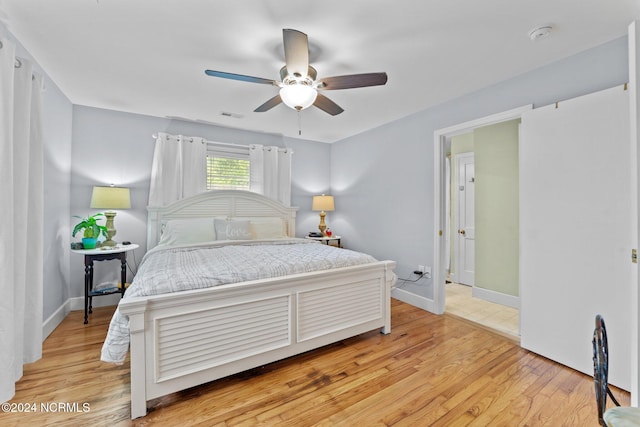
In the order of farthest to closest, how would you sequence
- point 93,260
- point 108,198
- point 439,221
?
point 439,221 → point 108,198 → point 93,260

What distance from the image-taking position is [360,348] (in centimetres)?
242

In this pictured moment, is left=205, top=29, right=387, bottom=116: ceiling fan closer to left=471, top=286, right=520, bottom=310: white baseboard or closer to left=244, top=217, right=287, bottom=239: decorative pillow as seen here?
left=244, top=217, right=287, bottom=239: decorative pillow

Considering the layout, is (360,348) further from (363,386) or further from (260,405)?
(260,405)

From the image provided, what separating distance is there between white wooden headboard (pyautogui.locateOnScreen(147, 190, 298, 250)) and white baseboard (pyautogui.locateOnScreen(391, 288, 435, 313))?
6.27 feet

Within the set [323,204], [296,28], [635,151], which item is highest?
[296,28]

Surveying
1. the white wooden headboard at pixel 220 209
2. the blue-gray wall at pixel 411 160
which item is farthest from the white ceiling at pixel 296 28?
the white wooden headboard at pixel 220 209

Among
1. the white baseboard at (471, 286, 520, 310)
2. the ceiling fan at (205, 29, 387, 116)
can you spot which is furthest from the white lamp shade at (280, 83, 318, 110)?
the white baseboard at (471, 286, 520, 310)

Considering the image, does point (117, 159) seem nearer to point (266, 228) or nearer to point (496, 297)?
point (266, 228)

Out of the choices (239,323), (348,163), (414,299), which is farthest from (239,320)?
(348,163)

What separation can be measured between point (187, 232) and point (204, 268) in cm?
145

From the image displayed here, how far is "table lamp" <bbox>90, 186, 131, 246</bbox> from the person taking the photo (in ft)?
10.0

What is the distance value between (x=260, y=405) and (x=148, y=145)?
358 cm

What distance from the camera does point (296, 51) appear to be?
180cm

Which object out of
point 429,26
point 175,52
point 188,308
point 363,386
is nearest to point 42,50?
point 175,52
